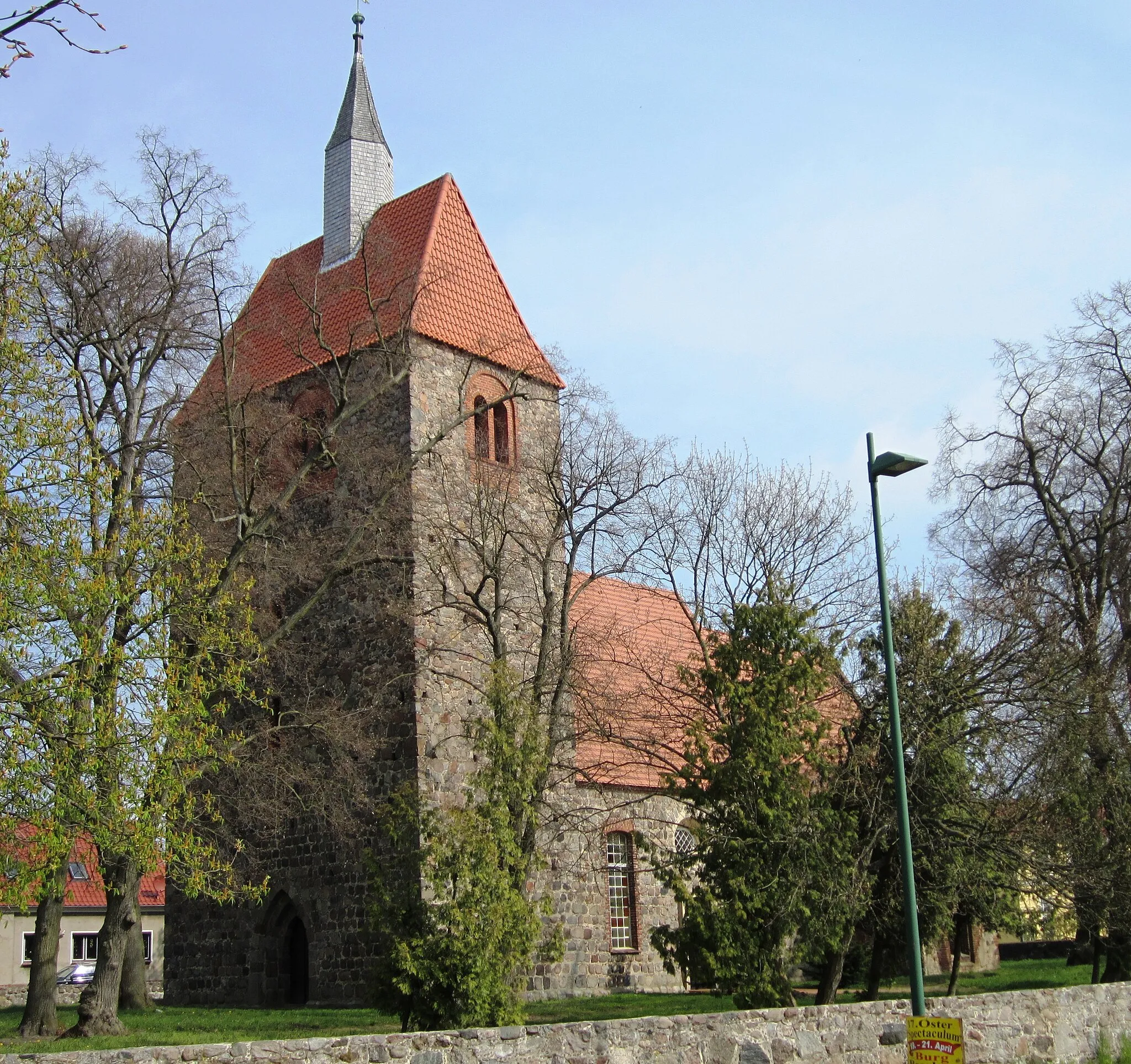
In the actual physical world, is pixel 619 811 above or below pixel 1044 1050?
above

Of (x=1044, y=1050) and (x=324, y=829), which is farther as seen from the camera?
(x=324, y=829)

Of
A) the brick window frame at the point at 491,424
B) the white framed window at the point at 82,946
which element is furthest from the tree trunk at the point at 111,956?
the white framed window at the point at 82,946

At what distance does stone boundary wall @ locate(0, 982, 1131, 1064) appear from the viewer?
31.5 ft

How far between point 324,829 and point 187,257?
9.96 m

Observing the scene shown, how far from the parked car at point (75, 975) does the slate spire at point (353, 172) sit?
28.8 meters

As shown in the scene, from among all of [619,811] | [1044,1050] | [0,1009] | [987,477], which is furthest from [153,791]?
[0,1009]

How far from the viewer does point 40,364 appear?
1222 cm

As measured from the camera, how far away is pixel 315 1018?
1909cm

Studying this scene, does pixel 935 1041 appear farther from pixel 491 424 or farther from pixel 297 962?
pixel 491 424

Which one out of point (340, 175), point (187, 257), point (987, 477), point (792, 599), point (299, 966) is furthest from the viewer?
point (340, 175)

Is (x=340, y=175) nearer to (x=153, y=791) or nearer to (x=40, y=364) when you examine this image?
(x=40, y=364)

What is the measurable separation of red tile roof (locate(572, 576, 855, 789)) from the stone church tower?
0.23 metres

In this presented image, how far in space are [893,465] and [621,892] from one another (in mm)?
14226

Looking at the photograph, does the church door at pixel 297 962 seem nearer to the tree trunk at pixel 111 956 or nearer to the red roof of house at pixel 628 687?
the tree trunk at pixel 111 956
